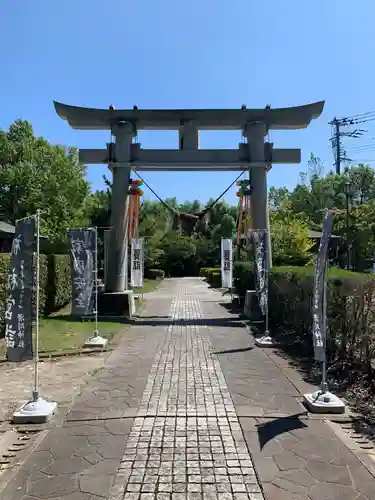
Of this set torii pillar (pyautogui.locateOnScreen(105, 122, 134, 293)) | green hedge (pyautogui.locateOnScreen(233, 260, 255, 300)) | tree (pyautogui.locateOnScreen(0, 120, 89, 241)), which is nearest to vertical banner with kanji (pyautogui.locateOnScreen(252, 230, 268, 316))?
green hedge (pyautogui.locateOnScreen(233, 260, 255, 300))

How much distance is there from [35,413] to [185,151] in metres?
10.6

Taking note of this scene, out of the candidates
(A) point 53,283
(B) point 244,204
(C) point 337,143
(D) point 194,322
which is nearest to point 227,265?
(B) point 244,204

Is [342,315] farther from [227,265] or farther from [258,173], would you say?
[227,265]

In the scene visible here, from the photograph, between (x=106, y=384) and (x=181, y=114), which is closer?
(x=106, y=384)

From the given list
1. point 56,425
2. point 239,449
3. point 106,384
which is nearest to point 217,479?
point 239,449

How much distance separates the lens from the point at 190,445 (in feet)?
14.3

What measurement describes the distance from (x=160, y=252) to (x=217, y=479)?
38.3 m

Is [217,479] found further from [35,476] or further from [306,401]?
[306,401]

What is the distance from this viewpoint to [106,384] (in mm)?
6746

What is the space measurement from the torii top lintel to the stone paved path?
9.14 m

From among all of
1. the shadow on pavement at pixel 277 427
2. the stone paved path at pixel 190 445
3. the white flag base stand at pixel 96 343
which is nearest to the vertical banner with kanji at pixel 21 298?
the stone paved path at pixel 190 445

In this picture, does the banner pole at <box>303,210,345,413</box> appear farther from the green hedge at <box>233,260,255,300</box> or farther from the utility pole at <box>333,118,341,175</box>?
the utility pole at <box>333,118,341,175</box>

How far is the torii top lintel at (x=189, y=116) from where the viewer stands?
14.0 m

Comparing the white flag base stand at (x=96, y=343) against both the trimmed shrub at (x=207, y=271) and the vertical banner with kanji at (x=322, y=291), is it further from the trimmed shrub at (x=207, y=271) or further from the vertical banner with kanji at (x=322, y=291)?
the trimmed shrub at (x=207, y=271)
